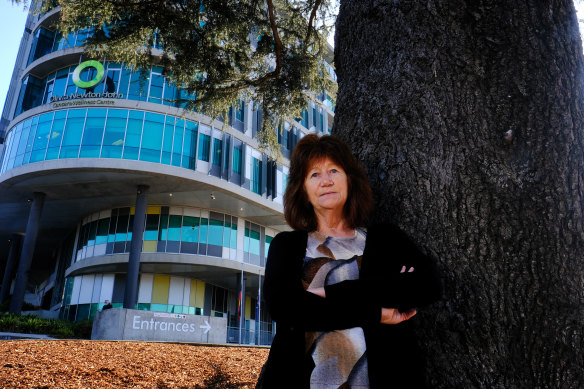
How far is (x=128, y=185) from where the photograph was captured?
23094 mm

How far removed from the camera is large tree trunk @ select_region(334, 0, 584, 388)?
2000 millimetres

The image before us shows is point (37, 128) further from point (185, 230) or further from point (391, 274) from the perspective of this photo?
point (391, 274)

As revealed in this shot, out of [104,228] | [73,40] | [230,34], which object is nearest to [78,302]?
[104,228]

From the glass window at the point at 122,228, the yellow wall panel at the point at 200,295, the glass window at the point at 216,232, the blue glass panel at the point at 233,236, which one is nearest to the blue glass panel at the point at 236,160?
the glass window at the point at 216,232

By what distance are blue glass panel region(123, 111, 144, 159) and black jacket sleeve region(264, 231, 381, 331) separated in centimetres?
2160

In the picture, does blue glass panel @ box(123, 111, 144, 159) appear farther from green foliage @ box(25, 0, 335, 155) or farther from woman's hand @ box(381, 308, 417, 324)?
woman's hand @ box(381, 308, 417, 324)

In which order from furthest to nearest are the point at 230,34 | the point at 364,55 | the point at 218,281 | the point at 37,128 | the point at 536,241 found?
the point at 218,281, the point at 37,128, the point at 230,34, the point at 364,55, the point at 536,241

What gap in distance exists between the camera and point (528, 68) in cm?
242

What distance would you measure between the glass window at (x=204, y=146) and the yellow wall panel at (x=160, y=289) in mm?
7734

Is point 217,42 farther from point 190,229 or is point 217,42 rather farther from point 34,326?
point 190,229

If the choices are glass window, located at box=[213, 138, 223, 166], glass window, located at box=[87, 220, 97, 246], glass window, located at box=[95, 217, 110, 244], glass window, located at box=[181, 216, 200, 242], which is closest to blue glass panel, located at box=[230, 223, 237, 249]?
glass window, located at box=[181, 216, 200, 242]

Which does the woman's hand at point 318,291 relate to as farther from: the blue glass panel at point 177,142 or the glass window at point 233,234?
the glass window at point 233,234

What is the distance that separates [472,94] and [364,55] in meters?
0.82

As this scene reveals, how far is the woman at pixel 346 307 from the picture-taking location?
1768 millimetres
